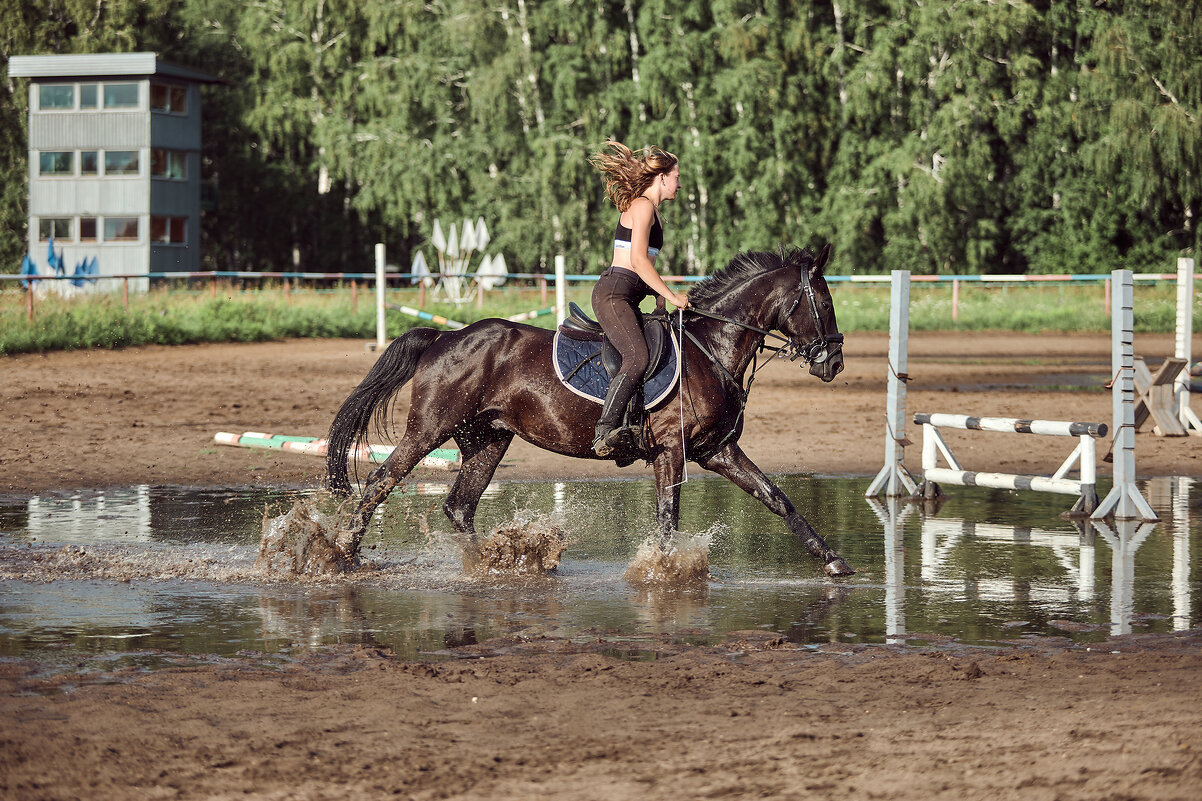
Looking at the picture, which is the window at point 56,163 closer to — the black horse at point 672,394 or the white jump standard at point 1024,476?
the white jump standard at point 1024,476

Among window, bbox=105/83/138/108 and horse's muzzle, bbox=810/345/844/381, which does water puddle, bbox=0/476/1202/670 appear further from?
window, bbox=105/83/138/108

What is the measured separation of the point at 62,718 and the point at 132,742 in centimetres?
46

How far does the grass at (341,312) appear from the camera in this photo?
88.0 ft

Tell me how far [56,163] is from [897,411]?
47543mm

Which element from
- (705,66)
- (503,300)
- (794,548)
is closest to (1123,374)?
(794,548)

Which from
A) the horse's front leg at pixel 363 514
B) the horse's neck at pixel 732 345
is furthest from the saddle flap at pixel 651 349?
the horse's front leg at pixel 363 514

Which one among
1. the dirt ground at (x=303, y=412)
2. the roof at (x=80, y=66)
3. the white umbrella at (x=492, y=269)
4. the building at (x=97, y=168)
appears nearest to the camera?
the dirt ground at (x=303, y=412)

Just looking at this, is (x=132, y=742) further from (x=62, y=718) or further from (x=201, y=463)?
(x=201, y=463)

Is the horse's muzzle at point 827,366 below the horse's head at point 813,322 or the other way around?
below

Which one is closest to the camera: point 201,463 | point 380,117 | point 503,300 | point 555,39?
point 201,463

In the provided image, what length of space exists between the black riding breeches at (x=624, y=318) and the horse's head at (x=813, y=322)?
0.92m

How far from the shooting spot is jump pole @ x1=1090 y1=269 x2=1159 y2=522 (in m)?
10.6

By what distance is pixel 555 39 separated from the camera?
164ft

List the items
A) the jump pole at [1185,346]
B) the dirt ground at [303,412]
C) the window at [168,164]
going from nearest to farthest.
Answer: the dirt ground at [303,412], the jump pole at [1185,346], the window at [168,164]
